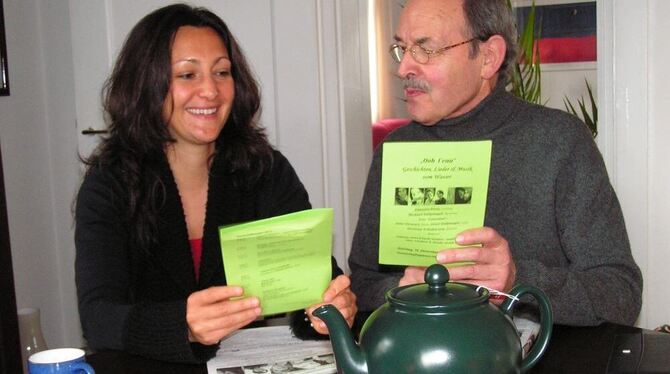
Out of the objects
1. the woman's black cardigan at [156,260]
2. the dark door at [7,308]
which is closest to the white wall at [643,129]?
the woman's black cardigan at [156,260]

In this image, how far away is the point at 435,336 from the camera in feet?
3.19

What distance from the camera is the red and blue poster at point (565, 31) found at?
16.5 ft

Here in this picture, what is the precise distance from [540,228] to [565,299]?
24cm

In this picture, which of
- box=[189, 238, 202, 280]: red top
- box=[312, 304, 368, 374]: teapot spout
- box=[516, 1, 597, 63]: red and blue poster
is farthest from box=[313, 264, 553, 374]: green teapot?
box=[516, 1, 597, 63]: red and blue poster

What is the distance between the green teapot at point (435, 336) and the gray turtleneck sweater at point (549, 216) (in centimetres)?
52

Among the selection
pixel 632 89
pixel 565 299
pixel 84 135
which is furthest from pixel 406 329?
pixel 84 135

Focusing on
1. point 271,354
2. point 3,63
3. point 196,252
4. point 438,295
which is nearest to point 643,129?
point 196,252

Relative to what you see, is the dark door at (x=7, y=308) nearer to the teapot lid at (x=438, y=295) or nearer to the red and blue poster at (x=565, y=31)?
the teapot lid at (x=438, y=295)

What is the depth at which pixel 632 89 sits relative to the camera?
2.37m

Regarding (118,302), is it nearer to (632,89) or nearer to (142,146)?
(142,146)

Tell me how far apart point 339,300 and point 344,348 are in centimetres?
46

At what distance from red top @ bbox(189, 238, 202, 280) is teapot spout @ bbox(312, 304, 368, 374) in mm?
798

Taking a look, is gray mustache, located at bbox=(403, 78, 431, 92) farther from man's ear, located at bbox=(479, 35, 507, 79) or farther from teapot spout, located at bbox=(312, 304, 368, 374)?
teapot spout, located at bbox=(312, 304, 368, 374)

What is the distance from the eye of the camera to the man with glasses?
5.37ft
